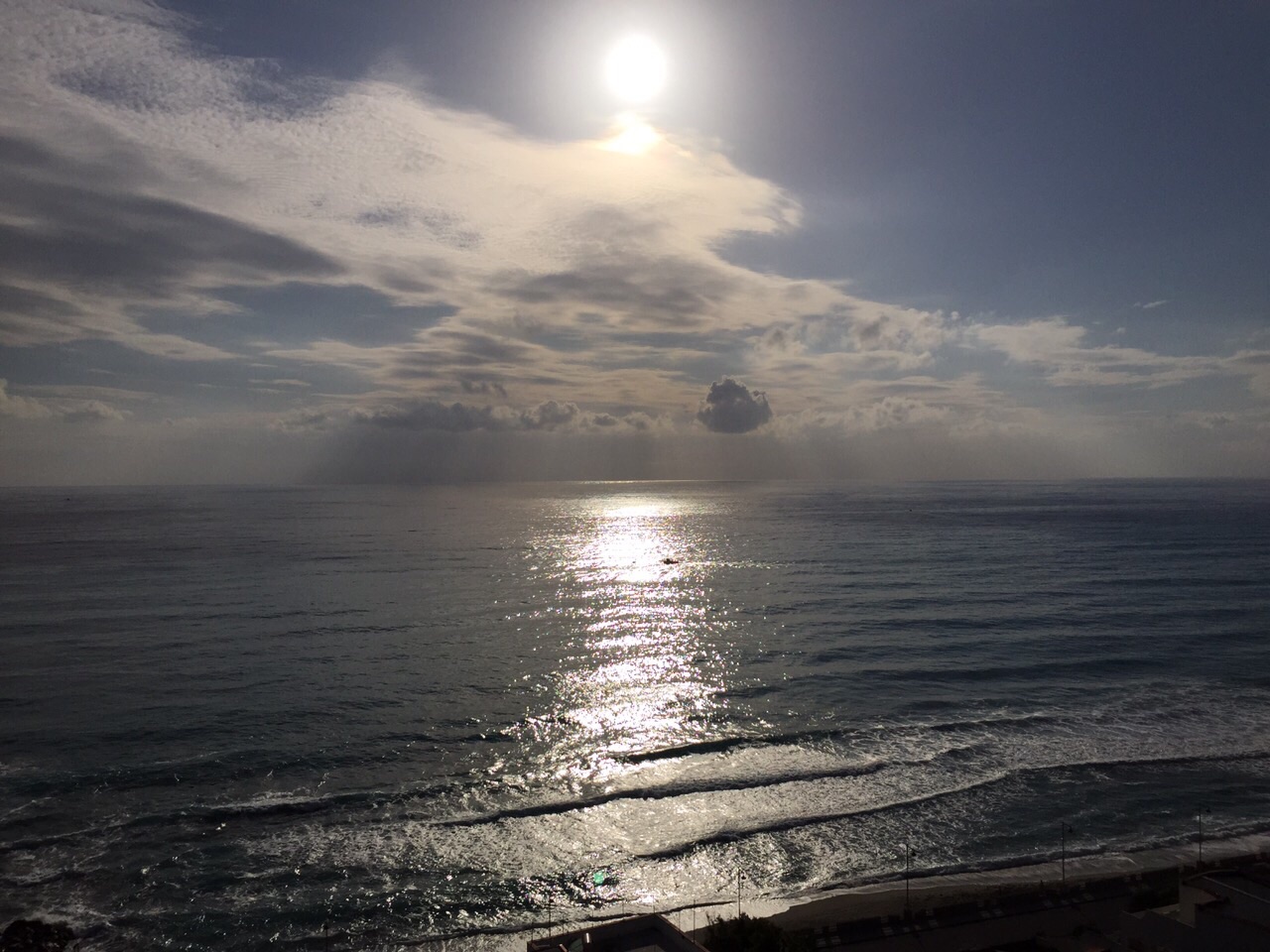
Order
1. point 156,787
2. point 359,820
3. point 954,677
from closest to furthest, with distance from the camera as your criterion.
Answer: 1. point 359,820
2. point 156,787
3. point 954,677

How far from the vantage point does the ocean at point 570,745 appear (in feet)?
98.2

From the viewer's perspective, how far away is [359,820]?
34.0m

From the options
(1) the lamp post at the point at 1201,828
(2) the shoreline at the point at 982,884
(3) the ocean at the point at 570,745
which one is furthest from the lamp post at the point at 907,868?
(1) the lamp post at the point at 1201,828

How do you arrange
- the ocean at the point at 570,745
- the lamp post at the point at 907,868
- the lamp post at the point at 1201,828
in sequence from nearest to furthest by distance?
the lamp post at the point at 907,868 < the ocean at the point at 570,745 < the lamp post at the point at 1201,828

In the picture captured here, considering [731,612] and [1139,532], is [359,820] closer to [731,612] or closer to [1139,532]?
[731,612]

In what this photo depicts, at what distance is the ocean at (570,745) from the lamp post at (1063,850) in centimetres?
19

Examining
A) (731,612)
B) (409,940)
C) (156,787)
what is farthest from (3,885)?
(731,612)

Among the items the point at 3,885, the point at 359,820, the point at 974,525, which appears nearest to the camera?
the point at 3,885

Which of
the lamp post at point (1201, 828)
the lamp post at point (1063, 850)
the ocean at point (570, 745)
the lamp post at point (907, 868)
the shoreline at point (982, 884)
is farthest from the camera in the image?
the lamp post at point (1201, 828)

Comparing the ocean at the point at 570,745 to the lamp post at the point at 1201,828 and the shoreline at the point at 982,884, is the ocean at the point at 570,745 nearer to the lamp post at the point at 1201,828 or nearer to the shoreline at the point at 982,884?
the lamp post at the point at 1201,828

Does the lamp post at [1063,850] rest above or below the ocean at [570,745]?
below

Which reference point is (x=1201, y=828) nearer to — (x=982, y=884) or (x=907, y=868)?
(x=982, y=884)

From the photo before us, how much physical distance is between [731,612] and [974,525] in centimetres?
10678

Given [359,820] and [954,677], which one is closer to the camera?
[359,820]
